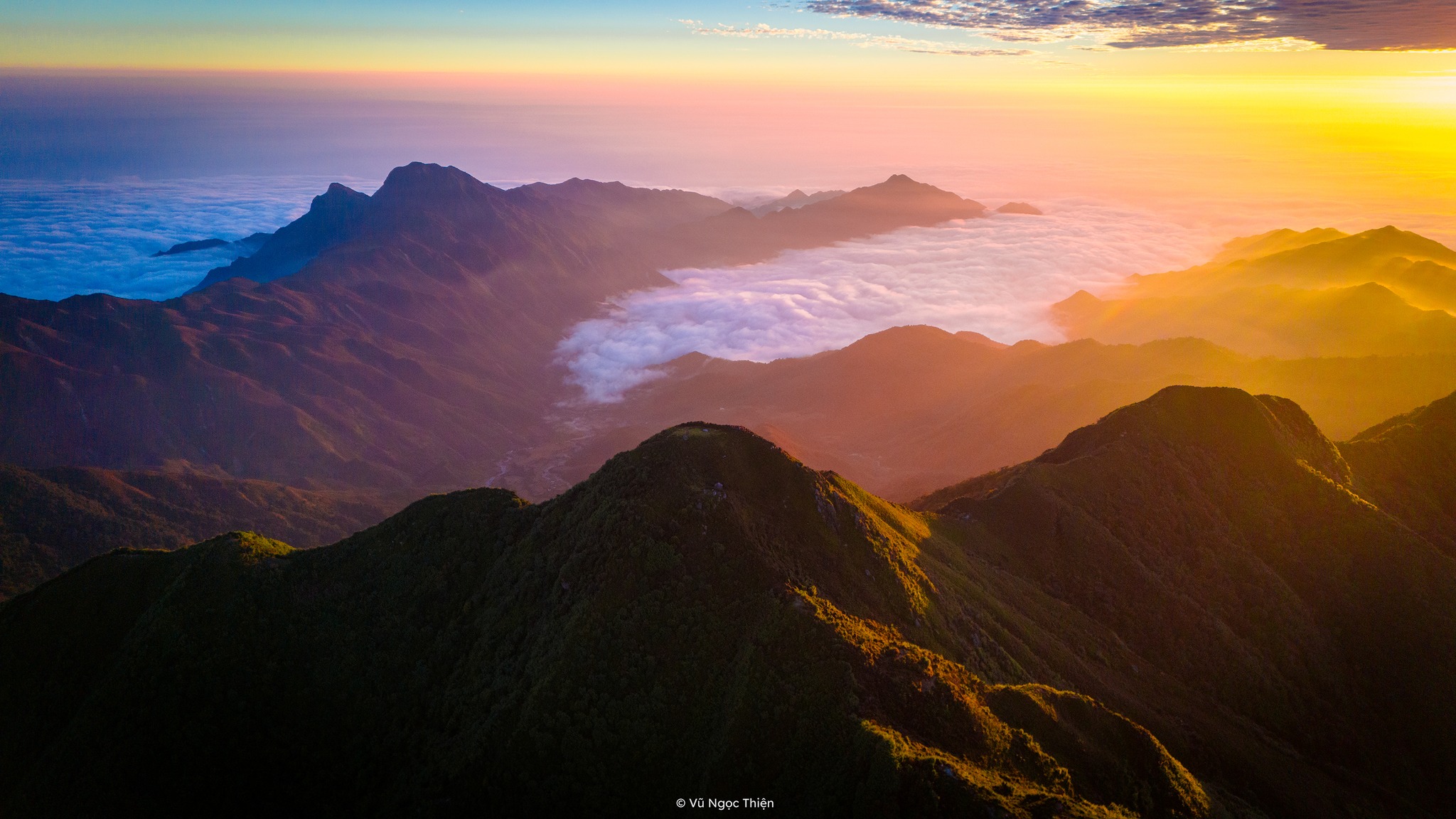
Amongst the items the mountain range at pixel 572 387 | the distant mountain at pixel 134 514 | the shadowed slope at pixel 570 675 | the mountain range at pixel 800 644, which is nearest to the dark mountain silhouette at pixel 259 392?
the mountain range at pixel 572 387

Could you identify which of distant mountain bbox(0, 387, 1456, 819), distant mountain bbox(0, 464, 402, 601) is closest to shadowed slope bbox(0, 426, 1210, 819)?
distant mountain bbox(0, 387, 1456, 819)

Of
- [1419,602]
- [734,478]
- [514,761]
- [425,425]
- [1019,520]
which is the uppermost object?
[734,478]

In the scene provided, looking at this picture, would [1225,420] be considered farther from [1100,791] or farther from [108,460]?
[108,460]

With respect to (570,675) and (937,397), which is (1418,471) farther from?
(937,397)

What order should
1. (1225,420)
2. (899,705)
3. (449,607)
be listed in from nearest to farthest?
(899,705) → (449,607) → (1225,420)

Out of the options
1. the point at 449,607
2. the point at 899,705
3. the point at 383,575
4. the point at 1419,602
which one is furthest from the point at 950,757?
the point at 1419,602

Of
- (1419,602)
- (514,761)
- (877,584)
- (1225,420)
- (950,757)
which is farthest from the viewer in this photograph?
(1225,420)
